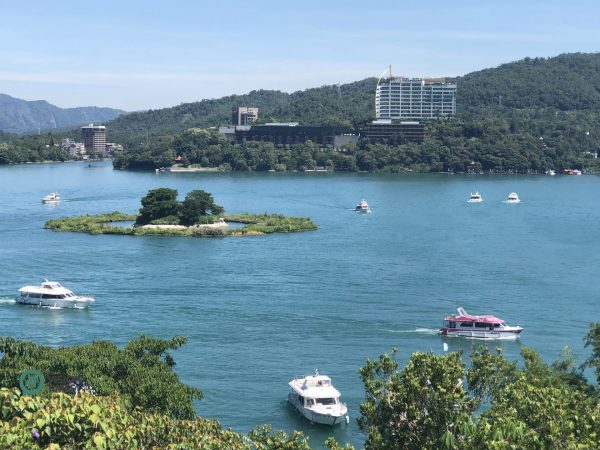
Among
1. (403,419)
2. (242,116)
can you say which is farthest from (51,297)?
(242,116)

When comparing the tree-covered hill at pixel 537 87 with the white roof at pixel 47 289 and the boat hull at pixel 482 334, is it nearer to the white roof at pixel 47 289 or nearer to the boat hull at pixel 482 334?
the white roof at pixel 47 289

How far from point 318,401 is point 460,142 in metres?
77.4

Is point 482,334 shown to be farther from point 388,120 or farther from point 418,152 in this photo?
point 388,120

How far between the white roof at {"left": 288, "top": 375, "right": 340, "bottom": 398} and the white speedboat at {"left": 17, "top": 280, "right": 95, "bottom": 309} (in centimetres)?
962

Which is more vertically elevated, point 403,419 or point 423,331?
point 403,419

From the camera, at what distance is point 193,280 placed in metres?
29.2

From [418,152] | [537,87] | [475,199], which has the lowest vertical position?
[475,199]

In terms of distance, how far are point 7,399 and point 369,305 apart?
17434mm

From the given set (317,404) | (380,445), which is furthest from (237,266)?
(380,445)

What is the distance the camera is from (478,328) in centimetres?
2266

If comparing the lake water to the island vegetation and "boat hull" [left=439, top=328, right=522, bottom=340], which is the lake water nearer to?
"boat hull" [left=439, top=328, right=522, bottom=340]

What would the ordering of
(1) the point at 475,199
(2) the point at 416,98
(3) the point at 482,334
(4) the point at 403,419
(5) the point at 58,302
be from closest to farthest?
(4) the point at 403,419 → (3) the point at 482,334 → (5) the point at 58,302 → (1) the point at 475,199 → (2) the point at 416,98

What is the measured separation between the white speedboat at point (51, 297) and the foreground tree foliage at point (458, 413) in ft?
53.3

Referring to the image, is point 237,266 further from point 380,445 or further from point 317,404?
point 380,445
